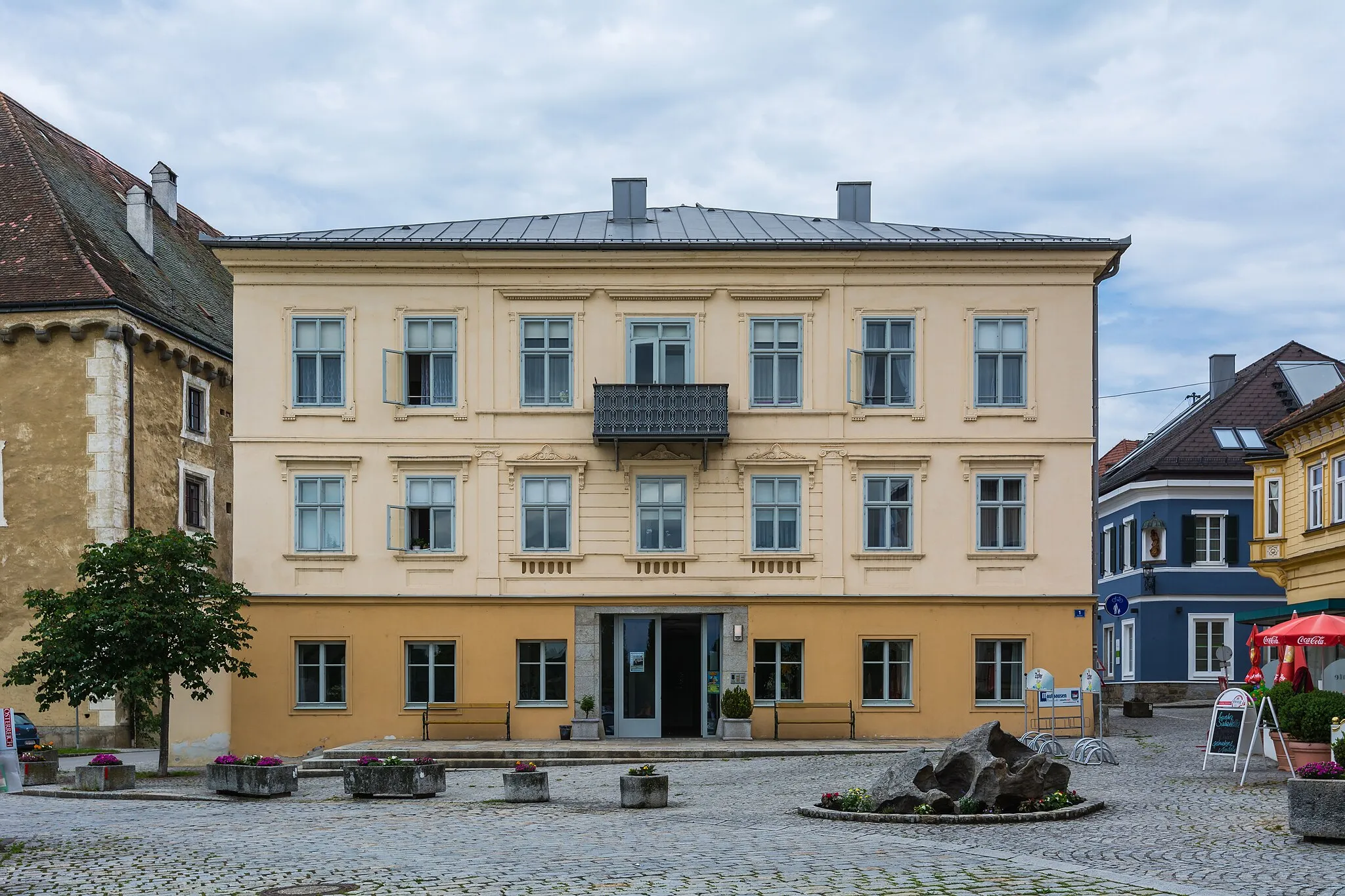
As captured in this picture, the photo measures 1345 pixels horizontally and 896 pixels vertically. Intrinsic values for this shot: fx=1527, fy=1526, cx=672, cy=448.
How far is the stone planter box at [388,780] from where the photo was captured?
21656mm

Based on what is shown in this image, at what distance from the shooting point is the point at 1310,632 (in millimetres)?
24078

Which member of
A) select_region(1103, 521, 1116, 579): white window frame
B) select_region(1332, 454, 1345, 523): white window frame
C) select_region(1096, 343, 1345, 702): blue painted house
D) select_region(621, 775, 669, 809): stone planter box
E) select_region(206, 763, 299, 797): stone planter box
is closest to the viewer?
select_region(621, 775, 669, 809): stone planter box

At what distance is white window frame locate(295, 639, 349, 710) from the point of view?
3206 centimetres

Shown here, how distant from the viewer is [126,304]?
3666 centimetres

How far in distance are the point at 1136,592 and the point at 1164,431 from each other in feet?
32.7

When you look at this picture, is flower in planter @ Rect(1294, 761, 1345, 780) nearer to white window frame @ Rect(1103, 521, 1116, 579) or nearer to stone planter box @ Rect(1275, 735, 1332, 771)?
stone planter box @ Rect(1275, 735, 1332, 771)

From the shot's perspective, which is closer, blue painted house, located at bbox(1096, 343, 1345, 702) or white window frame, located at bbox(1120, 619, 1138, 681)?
blue painted house, located at bbox(1096, 343, 1345, 702)

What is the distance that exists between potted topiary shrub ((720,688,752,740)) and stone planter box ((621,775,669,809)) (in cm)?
1098

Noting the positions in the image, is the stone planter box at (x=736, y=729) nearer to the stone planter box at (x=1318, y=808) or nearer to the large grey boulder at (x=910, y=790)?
the large grey boulder at (x=910, y=790)

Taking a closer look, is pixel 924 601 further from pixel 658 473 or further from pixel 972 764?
pixel 972 764

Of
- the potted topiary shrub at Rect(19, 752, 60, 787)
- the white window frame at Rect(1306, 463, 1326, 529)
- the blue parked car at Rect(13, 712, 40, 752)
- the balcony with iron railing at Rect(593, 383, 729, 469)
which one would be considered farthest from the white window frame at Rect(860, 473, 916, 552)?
the blue parked car at Rect(13, 712, 40, 752)

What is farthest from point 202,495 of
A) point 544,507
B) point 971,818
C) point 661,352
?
point 971,818

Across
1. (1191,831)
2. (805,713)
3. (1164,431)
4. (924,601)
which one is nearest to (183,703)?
(805,713)

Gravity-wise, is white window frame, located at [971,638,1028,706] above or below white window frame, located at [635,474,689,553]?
below
